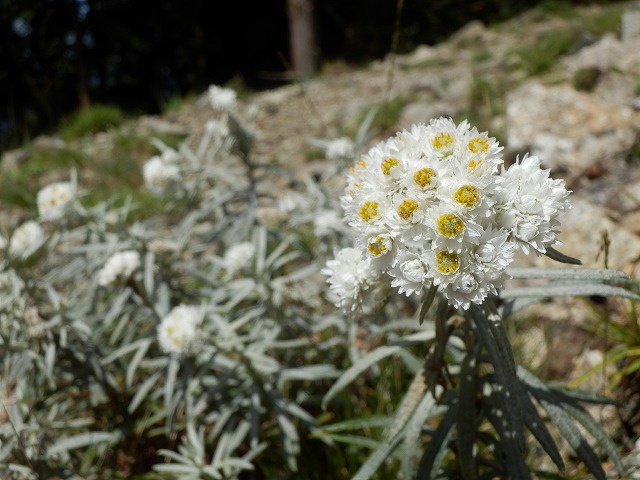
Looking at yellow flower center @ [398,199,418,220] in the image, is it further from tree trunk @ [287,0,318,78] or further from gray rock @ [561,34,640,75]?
tree trunk @ [287,0,318,78]

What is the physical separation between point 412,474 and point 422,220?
77 cm

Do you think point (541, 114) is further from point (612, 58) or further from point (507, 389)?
point (507, 389)

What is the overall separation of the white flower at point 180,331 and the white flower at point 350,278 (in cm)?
72

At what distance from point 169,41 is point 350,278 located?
1103 centimetres

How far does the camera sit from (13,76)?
1034 centimetres

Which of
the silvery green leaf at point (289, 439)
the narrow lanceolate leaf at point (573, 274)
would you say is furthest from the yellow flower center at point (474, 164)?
the silvery green leaf at point (289, 439)

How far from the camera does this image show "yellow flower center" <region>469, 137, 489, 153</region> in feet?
3.95

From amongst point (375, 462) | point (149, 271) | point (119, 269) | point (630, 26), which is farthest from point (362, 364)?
point (630, 26)

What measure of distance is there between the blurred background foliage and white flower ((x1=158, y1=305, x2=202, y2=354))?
325 inches

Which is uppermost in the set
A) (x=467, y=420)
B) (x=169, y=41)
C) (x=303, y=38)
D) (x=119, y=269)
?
(x=169, y=41)

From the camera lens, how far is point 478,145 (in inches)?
47.7

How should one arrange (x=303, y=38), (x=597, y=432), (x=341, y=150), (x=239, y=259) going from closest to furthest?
(x=597, y=432) → (x=239, y=259) → (x=341, y=150) → (x=303, y=38)

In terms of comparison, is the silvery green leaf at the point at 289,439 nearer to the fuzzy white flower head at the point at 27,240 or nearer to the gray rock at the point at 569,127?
the fuzzy white flower head at the point at 27,240

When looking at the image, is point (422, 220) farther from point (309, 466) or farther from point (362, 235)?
point (309, 466)
